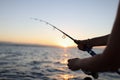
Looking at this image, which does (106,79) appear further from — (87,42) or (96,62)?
(96,62)

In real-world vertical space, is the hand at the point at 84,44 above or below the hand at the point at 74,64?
above

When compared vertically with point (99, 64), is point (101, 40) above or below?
above

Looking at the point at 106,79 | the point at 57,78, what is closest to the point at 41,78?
the point at 57,78

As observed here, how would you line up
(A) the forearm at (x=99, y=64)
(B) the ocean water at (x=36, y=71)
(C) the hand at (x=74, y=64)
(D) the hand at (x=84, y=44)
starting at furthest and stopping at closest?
(B) the ocean water at (x=36, y=71) → (D) the hand at (x=84, y=44) → (C) the hand at (x=74, y=64) → (A) the forearm at (x=99, y=64)

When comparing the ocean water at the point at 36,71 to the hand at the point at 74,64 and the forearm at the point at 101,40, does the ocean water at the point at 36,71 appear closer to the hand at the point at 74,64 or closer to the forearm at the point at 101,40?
the forearm at the point at 101,40

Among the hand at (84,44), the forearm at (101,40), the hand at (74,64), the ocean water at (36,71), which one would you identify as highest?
the forearm at (101,40)

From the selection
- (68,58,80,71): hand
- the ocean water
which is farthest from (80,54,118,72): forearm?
the ocean water

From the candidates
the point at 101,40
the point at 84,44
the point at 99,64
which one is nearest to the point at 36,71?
the point at 84,44

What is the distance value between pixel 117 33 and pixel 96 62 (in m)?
0.31

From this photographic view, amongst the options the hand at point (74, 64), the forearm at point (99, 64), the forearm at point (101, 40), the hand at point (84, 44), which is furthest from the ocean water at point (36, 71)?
the forearm at point (99, 64)

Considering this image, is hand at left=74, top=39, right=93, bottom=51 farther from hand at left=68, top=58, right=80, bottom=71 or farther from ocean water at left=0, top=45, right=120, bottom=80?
ocean water at left=0, top=45, right=120, bottom=80

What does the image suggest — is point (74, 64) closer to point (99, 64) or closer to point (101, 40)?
point (99, 64)

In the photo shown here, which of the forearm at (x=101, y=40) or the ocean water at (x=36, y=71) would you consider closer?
the forearm at (x=101, y=40)

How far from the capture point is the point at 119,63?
5.13 ft
